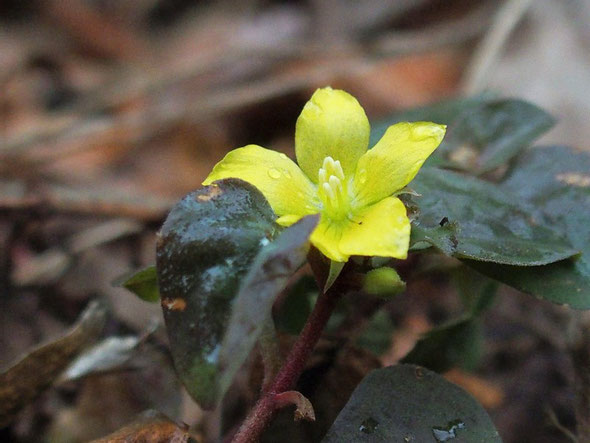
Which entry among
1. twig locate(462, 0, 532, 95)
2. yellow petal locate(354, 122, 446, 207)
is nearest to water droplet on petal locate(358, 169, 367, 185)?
Answer: yellow petal locate(354, 122, 446, 207)

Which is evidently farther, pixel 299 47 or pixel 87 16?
pixel 87 16

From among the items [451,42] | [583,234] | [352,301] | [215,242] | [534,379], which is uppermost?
[215,242]

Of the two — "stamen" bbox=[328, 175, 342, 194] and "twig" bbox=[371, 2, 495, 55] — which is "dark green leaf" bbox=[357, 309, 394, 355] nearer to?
"stamen" bbox=[328, 175, 342, 194]


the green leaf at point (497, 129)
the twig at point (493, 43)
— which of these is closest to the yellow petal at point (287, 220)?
the green leaf at point (497, 129)

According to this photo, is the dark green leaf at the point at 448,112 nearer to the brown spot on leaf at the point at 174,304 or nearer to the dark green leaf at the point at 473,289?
the dark green leaf at the point at 473,289

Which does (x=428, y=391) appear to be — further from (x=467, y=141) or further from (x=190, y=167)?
(x=190, y=167)

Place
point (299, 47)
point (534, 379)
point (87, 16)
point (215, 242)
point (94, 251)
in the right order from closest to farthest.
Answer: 1. point (215, 242)
2. point (534, 379)
3. point (94, 251)
4. point (299, 47)
5. point (87, 16)

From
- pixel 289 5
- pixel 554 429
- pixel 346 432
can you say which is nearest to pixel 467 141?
pixel 554 429
